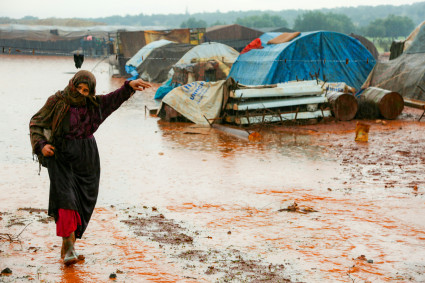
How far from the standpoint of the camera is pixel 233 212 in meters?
6.31

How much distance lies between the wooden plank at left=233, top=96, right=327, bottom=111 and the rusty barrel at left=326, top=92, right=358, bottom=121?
0.96ft

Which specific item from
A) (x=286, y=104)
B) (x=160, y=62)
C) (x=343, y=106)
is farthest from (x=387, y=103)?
(x=160, y=62)

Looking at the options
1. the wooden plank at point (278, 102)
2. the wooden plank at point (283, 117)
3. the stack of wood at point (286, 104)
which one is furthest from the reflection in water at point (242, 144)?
the wooden plank at point (278, 102)

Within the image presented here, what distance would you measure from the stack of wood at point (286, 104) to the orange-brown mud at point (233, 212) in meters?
1.81

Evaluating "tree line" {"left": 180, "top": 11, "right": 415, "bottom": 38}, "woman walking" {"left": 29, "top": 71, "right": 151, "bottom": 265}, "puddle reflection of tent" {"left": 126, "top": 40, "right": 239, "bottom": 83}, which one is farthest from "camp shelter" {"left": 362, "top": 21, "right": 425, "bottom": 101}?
"tree line" {"left": 180, "top": 11, "right": 415, "bottom": 38}

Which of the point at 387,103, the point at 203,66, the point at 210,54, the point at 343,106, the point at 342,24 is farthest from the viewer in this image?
the point at 342,24

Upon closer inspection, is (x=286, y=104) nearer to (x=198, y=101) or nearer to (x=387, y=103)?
(x=198, y=101)

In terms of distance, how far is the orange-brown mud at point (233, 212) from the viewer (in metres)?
4.49

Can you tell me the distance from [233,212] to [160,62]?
23.8 m

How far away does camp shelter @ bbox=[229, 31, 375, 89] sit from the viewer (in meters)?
18.3

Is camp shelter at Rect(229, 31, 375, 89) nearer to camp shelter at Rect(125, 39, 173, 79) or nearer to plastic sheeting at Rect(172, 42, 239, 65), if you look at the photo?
plastic sheeting at Rect(172, 42, 239, 65)

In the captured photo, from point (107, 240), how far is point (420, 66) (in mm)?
15082

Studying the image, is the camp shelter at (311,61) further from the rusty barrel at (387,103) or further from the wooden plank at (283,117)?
the wooden plank at (283,117)

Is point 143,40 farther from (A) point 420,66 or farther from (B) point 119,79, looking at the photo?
(A) point 420,66
